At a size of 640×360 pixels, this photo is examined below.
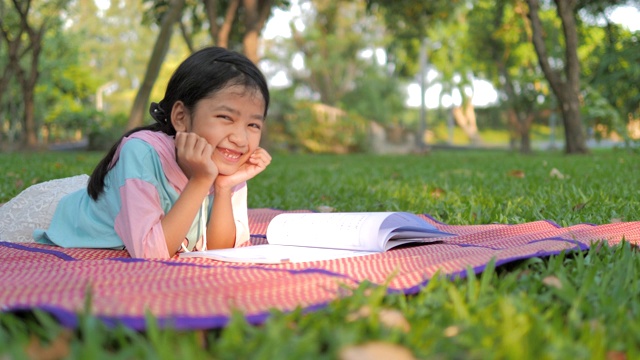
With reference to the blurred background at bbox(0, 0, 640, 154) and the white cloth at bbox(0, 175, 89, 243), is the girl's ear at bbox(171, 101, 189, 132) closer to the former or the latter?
the white cloth at bbox(0, 175, 89, 243)

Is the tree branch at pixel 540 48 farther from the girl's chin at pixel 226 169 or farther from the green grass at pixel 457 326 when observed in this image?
the girl's chin at pixel 226 169

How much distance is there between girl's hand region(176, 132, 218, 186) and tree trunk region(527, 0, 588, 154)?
11.2 meters

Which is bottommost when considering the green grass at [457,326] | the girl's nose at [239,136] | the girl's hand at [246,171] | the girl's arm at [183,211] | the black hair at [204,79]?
the green grass at [457,326]

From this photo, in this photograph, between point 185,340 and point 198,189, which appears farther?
point 198,189

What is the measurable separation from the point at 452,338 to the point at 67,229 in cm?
191

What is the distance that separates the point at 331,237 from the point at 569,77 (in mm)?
11272

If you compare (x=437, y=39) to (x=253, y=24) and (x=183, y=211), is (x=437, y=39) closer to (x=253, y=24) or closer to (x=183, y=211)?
(x=253, y=24)

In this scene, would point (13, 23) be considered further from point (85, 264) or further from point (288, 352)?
point (288, 352)

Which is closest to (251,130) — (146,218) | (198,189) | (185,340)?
(198,189)

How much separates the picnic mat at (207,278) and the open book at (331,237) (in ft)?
0.24

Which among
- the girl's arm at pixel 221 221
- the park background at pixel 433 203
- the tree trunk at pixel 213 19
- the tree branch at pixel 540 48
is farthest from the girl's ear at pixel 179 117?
the tree branch at pixel 540 48

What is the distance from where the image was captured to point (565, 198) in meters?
4.21

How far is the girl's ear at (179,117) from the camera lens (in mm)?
2514

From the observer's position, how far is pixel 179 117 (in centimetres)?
254
